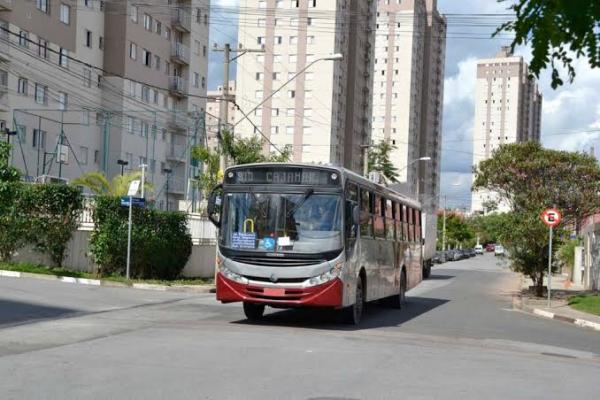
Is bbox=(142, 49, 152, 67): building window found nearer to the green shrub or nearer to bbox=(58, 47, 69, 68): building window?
bbox=(58, 47, 69, 68): building window

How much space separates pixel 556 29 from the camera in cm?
445

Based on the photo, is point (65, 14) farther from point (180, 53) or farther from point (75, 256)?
point (75, 256)

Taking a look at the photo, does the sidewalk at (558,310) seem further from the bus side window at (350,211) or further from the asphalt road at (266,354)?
the bus side window at (350,211)

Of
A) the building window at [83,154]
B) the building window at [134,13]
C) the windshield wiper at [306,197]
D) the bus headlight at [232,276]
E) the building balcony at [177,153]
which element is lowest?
the bus headlight at [232,276]

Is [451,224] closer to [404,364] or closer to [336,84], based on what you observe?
[336,84]

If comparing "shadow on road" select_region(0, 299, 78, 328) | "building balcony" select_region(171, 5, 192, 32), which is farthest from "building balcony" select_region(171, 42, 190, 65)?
"shadow on road" select_region(0, 299, 78, 328)

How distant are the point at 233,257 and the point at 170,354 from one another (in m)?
4.30

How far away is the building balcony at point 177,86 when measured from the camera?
204ft

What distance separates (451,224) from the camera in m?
122

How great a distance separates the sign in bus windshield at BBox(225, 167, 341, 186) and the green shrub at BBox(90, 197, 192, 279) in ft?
32.0

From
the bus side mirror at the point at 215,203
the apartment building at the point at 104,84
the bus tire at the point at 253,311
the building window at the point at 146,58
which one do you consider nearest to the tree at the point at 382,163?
the apartment building at the point at 104,84

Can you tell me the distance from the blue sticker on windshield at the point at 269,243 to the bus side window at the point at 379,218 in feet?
12.3

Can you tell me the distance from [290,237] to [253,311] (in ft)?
7.77

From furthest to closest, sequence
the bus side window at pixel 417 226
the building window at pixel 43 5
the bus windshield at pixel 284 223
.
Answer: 1. the building window at pixel 43 5
2. the bus side window at pixel 417 226
3. the bus windshield at pixel 284 223
